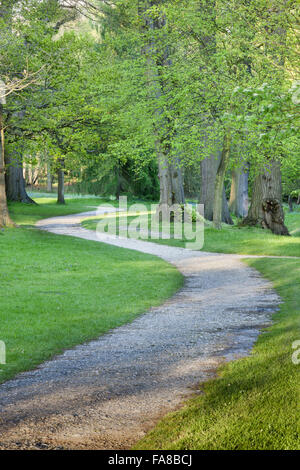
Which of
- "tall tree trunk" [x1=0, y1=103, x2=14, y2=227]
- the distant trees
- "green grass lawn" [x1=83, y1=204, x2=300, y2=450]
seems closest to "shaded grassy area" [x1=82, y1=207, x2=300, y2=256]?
the distant trees

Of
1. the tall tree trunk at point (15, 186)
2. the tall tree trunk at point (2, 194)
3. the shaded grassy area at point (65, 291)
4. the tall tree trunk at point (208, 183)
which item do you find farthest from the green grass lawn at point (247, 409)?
the tall tree trunk at point (15, 186)

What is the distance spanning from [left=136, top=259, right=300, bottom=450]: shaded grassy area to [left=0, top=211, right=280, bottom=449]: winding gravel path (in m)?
0.26

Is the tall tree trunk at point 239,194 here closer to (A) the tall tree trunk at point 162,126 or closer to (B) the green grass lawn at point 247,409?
(A) the tall tree trunk at point 162,126

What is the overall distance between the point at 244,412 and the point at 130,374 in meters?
1.92

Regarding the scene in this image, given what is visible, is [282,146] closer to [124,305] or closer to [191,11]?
[191,11]

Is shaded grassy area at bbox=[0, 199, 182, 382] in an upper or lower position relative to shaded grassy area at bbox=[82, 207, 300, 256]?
lower

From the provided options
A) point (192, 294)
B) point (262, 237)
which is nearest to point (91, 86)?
point (262, 237)

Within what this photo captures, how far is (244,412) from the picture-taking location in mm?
4625

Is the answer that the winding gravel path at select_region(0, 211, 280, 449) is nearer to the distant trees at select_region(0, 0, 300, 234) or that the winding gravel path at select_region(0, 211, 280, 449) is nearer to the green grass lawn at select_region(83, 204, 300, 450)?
the green grass lawn at select_region(83, 204, 300, 450)

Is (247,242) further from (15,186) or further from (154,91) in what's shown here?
(15,186)

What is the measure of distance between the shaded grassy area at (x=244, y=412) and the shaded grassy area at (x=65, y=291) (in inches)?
108

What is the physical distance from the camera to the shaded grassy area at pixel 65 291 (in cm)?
818

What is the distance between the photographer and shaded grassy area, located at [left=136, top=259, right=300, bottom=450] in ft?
13.7

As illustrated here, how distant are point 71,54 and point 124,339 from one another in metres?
21.1
